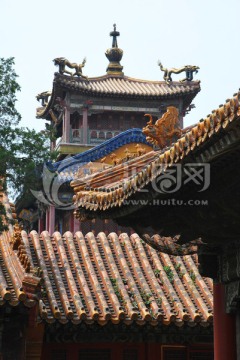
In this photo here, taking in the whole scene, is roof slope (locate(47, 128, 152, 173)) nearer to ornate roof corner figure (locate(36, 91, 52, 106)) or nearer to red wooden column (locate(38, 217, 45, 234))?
red wooden column (locate(38, 217, 45, 234))

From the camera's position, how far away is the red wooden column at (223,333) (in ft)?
32.8

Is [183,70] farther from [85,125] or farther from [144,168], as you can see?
[144,168]

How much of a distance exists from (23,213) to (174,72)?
8.54 metres

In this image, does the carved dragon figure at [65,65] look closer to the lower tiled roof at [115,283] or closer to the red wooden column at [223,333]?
the lower tiled roof at [115,283]

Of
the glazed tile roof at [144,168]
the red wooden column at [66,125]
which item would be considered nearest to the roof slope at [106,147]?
the red wooden column at [66,125]

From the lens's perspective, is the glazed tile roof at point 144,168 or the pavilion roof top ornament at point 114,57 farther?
the pavilion roof top ornament at point 114,57

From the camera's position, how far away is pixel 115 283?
48.0 ft

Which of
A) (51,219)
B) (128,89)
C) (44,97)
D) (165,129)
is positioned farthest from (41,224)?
(165,129)

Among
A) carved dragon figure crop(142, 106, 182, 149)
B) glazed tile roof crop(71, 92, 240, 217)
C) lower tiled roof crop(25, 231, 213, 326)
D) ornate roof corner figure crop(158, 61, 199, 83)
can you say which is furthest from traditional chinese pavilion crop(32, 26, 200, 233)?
carved dragon figure crop(142, 106, 182, 149)

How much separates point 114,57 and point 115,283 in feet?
73.9

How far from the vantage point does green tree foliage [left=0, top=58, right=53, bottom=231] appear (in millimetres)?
11602

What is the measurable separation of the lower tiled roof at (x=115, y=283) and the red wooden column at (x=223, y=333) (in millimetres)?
3487

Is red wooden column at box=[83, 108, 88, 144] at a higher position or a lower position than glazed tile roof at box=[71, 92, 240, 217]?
higher

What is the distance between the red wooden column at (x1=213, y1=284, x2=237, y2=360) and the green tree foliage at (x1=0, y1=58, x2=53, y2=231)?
10.3 ft
